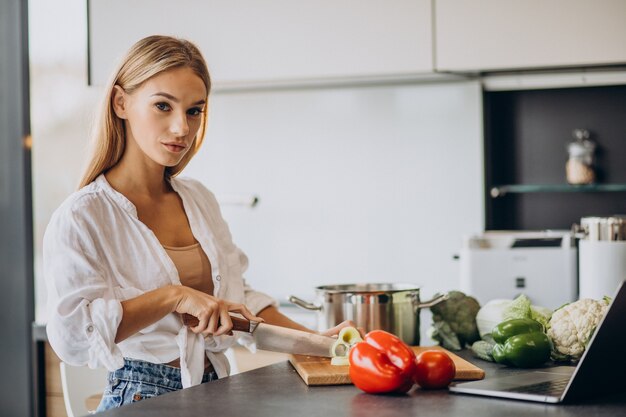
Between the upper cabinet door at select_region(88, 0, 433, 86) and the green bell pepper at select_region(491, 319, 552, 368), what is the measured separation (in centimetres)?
175

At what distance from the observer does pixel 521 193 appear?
11.8 ft

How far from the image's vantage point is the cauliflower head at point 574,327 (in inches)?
66.0

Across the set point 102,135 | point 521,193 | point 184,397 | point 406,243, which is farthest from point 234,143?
point 184,397

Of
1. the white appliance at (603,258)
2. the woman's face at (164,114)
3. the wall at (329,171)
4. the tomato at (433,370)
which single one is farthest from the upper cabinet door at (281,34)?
the tomato at (433,370)

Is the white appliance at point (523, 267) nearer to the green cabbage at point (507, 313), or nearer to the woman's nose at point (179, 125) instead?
the green cabbage at point (507, 313)

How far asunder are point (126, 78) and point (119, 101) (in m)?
0.05

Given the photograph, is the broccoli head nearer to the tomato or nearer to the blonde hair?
the tomato

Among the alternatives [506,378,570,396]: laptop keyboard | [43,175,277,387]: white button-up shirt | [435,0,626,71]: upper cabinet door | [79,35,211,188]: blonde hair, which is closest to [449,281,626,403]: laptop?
[506,378,570,396]: laptop keyboard

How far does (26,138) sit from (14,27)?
0.45 metres

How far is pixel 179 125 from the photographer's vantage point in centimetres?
173

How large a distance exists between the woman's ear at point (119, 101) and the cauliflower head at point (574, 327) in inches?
36.5

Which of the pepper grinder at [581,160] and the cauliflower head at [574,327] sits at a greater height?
the pepper grinder at [581,160]

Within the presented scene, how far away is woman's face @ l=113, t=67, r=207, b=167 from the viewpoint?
1.74 meters

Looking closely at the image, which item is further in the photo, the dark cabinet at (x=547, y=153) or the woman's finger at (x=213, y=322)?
the dark cabinet at (x=547, y=153)
